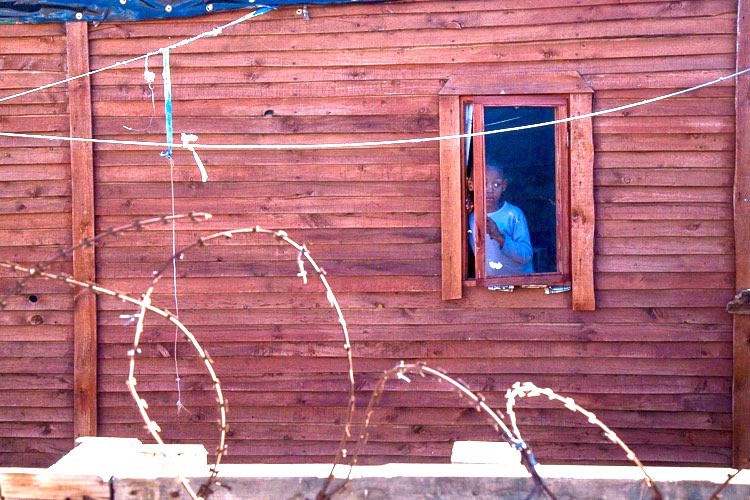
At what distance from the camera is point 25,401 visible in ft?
21.2

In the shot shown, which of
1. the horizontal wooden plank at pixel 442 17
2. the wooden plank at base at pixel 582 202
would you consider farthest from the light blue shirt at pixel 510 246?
the horizontal wooden plank at pixel 442 17

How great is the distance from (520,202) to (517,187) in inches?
4.0

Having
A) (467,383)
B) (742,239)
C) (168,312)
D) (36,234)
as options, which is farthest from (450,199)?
(168,312)

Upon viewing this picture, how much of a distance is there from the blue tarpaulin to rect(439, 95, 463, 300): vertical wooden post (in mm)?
920

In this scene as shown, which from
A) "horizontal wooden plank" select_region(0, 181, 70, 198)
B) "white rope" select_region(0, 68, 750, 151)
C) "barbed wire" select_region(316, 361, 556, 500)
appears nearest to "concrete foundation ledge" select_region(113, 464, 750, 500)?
"barbed wire" select_region(316, 361, 556, 500)

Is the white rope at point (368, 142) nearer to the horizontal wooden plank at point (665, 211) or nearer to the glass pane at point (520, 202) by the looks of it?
the glass pane at point (520, 202)

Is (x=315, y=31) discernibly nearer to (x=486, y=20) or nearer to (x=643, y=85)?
(x=486, y=20)

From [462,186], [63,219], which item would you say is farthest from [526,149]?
[63,219]

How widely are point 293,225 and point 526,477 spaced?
11.5ft

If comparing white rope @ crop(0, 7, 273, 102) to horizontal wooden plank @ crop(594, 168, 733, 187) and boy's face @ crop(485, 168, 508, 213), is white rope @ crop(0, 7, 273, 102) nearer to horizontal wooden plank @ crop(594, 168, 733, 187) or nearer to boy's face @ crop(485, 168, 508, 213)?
boy's face @ crop(485, 168, 508, 213)

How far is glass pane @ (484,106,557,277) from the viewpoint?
6109 mm

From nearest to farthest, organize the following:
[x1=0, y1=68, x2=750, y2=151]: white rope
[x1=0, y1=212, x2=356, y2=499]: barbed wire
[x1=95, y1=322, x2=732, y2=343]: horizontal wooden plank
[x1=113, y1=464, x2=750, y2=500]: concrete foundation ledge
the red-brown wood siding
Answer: [x1=0, y1=212, x2=356, y2=499]: barbed wire < [x1=113, y1=464, x2=750, y2=500]: concrete foundation ledge < [x1=0, y1=68, x2=750, y2=151]: white rope < [x1=95, y1=322, x2=732, y2=343]: horizontal wooden plank < the red-brown wood siding

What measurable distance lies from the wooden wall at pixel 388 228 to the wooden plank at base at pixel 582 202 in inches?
4.0

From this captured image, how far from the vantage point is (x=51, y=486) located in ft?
9.61
